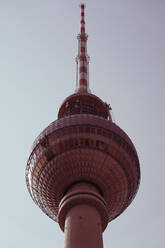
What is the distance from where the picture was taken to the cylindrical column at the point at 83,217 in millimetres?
28266

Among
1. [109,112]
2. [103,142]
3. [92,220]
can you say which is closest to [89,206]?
[92,220]

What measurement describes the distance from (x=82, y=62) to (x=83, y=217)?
24.5 m

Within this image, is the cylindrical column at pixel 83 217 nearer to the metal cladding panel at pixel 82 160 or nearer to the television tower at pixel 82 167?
the television tower at pixel 82 167

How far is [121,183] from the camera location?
34.6 metres

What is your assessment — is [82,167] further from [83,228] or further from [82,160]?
[83,228]

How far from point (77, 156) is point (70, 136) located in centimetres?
196

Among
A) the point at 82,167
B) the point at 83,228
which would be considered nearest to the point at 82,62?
the point at 82,167

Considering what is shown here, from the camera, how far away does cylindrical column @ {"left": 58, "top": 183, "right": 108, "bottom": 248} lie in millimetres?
28266

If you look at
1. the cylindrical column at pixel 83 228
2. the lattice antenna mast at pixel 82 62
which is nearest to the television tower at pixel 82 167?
the cylindrical column at pixel 83 228

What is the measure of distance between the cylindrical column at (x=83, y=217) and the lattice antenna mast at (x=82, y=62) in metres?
16.1

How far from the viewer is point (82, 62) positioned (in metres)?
48.9

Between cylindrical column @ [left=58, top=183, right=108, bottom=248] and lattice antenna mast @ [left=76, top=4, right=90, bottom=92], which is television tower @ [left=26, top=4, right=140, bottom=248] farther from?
lattice antenna mast @ [left=76, top=4, right=90, bottom=92]

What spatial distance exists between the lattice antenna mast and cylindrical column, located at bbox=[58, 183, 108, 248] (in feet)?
52.8

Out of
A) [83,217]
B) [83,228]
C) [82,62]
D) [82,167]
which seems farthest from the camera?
[82,62]
